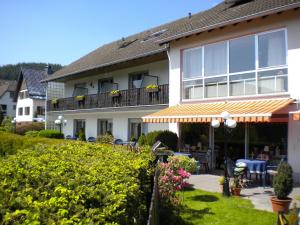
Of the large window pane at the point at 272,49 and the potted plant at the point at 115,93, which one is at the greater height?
the large window pane at the point at 272,49

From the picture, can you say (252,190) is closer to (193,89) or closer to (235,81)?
(235,81)

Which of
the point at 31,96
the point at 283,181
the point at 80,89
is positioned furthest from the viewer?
the point at 31,96

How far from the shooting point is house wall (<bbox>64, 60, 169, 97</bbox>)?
2612cm

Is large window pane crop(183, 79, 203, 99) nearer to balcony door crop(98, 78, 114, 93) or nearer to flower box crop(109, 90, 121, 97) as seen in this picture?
flower box crop(109, 90, 121, 97)

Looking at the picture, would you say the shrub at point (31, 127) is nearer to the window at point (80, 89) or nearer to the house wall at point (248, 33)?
the window at point (80, 89)

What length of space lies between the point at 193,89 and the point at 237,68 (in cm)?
325

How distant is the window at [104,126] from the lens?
107 feet

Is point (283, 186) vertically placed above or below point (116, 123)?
below

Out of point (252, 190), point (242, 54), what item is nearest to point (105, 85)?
point (242, 54)

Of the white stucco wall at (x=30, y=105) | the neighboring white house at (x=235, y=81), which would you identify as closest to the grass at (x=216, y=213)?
the neighboring white house at (x=235, y=81)

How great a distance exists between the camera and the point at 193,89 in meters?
21.1

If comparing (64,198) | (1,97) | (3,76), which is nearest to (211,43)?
(64,198)

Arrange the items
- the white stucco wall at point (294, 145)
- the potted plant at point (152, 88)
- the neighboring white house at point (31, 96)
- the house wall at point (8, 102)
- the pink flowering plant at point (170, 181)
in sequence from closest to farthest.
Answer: the pink flowering plant at point (170, 181) < the white stucco wall at point (294, 145) < the potted plant at point (152, 88) < the neighboring white house at point (31, 96) < the house wall at point (8, 102)

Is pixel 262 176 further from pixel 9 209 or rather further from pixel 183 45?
pixel 9 209
